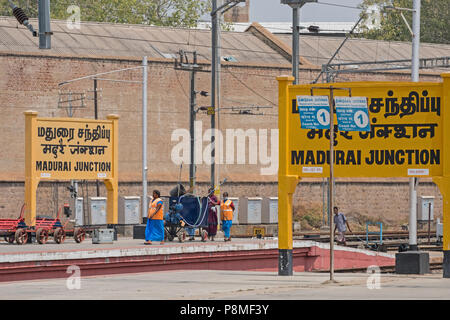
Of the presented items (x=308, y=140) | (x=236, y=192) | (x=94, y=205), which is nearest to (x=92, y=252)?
(x=308, y=140)

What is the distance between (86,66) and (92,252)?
32.7 meters

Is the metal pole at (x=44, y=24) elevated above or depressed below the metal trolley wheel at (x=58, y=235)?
above

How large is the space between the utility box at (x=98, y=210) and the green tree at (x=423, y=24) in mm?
51292

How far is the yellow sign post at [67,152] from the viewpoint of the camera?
115ft

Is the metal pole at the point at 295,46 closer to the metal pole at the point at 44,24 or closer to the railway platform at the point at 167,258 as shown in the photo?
the railway platform at the point at 167,258

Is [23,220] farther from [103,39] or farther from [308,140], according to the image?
[103,39]

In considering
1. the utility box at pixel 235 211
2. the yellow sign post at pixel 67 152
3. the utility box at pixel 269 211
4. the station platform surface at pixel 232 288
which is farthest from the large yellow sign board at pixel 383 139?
the utility box at pixel 269 211

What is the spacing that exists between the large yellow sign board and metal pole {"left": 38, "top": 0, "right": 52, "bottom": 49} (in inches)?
256

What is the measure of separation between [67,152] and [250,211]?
2172cm

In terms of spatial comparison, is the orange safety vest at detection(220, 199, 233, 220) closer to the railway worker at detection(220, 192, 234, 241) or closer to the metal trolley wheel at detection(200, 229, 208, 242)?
the railway worker at detection(220, 192, 234, 241)

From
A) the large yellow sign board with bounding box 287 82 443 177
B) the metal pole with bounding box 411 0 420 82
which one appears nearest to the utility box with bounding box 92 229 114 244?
the large yellow sign board with bounding box 287 82 443 177

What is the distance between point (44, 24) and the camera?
19672mm

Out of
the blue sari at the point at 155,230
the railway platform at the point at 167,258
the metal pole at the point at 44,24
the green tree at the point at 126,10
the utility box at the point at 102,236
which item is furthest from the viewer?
the green tree at the point at 126,10

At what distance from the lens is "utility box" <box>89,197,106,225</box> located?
1965 inches
